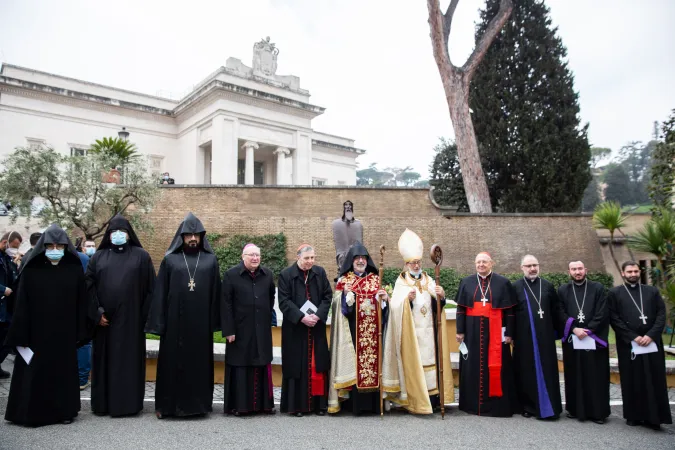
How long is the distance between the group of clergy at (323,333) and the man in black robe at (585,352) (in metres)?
0.01

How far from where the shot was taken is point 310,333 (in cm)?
583

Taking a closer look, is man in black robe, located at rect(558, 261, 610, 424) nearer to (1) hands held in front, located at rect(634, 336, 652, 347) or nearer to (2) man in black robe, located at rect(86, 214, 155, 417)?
(1) hands held in front, located at rect(634, 336, 652, 347)

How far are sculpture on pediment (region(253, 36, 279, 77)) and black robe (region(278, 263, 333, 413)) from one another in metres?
24.5

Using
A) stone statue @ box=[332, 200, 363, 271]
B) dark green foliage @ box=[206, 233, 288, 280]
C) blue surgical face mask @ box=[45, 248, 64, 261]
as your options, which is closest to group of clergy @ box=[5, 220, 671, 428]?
blue surgical face mask @ box=[45, 248, 64, 261]

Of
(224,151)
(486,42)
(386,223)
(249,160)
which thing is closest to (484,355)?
(386,223)

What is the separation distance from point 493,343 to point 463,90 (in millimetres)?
14181

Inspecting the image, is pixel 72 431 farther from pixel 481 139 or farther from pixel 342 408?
pixel 481 139

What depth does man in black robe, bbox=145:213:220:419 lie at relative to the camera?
5.47m

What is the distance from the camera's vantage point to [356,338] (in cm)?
576

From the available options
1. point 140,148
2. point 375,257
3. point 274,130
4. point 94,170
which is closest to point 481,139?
point 375,257

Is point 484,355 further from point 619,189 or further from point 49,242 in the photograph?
point 619,189

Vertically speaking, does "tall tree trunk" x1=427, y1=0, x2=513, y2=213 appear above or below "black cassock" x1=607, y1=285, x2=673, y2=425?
above

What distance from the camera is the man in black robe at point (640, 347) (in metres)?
5.36

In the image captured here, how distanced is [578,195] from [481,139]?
4.49 meters
